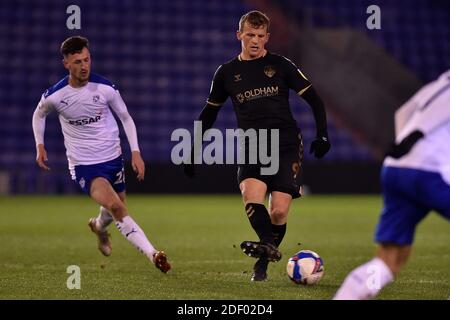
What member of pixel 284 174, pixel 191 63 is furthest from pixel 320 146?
pixel 191 63

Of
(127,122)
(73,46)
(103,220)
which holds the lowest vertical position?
(103,220)

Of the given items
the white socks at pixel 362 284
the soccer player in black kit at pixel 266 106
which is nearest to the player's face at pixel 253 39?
the soccer player in black kit at pixel 266 106

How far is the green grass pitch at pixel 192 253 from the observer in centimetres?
Result: 626

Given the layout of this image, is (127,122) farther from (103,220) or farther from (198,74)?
(198,74)

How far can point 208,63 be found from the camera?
78.3 feet

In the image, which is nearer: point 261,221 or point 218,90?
point 261,221

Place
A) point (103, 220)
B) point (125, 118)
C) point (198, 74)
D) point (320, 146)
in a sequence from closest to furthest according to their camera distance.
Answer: point (320, 146) < point (125, 118) < point (103, 220) < point (198, 74)

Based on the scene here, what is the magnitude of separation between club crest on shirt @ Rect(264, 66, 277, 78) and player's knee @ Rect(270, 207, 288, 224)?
1.02m

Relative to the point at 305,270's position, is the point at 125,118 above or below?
above

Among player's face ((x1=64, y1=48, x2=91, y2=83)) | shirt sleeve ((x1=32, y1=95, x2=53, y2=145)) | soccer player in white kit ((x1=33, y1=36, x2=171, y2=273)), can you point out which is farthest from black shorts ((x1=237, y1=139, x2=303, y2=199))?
shirt sleeve ((x1=32, y1=95, x2=53, y2=145))

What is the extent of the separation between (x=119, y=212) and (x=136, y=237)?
0.93 feet

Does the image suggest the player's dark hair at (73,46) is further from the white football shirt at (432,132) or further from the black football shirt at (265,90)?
the white football shirt at (432,132)

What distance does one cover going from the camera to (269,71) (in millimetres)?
7047

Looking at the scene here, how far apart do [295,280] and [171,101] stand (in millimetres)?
A: 16875
